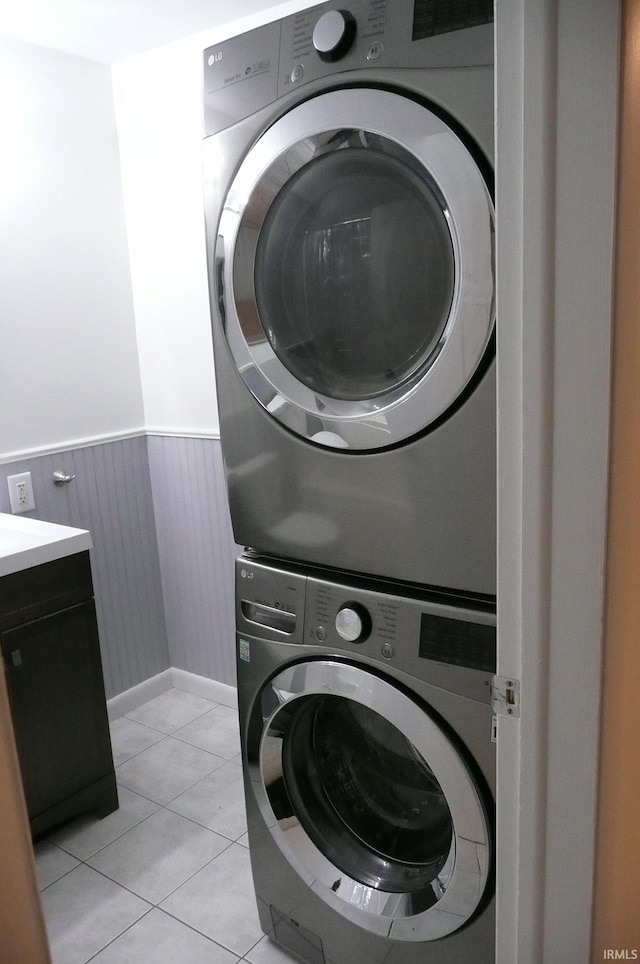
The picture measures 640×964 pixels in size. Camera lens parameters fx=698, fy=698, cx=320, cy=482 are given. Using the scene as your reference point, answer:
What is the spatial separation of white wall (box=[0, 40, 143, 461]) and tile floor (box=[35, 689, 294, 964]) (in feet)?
3.76

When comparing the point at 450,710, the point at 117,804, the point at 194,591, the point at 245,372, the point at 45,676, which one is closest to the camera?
the point at 450,710

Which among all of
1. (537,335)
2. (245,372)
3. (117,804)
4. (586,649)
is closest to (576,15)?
(537,335)

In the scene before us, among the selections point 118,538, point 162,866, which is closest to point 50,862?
point 162,866

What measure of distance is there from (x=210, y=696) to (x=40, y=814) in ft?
2.81

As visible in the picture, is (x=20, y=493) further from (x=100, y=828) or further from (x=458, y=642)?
(x=458, y=642)

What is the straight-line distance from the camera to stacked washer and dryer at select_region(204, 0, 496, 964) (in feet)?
3.42

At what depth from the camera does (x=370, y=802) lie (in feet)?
4.70

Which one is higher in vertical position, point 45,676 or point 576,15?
point 576,15

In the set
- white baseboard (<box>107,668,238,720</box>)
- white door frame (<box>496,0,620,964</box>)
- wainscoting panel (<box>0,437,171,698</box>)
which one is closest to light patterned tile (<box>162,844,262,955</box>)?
white baseboard (<box>107,668,238,720</box>)

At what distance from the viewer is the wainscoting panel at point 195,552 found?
2.49 metres

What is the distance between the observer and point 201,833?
204cm

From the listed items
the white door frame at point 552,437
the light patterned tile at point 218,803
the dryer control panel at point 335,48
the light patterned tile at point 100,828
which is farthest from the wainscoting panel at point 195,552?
the white door frame at point 552,437

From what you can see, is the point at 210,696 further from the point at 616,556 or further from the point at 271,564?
the point at 616,556

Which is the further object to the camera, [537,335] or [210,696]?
[210,696]
